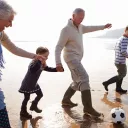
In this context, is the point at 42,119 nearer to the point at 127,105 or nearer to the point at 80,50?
the point at 80,50

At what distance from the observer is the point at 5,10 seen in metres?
3.28

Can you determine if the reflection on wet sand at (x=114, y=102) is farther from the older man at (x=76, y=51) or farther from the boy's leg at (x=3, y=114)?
the boy's leg at (x=3, y=114)

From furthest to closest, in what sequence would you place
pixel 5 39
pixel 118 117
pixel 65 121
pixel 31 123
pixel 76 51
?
pixel 76 51
pixel 65 121
pixel 31 123
pixel 118 117
pixel 5 39

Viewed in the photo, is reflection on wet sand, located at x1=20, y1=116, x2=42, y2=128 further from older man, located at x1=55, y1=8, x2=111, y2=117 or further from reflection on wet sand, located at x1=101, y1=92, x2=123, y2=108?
reflection on wet sand, located at x1=101, y1=92, x2=123, y2=108

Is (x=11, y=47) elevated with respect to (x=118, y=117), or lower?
elevated

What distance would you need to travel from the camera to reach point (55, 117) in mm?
6633

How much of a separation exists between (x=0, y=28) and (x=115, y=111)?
3.45 meters

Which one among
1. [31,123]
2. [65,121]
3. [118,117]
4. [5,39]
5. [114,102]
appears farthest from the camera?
[114,102]

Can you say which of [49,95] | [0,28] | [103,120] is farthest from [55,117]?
[0,28]

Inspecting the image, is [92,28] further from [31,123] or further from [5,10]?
[5,10]

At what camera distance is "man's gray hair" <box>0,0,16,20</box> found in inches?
129

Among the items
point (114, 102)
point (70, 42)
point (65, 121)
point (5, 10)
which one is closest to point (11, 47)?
point (5, 10)

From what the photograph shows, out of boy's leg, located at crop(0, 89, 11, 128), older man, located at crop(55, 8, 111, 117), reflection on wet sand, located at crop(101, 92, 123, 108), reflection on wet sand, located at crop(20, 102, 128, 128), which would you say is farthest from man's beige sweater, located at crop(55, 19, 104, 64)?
boy's leg, located at crop(0, 89, 11, 128)

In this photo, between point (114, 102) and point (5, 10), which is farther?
point (114, 102)
